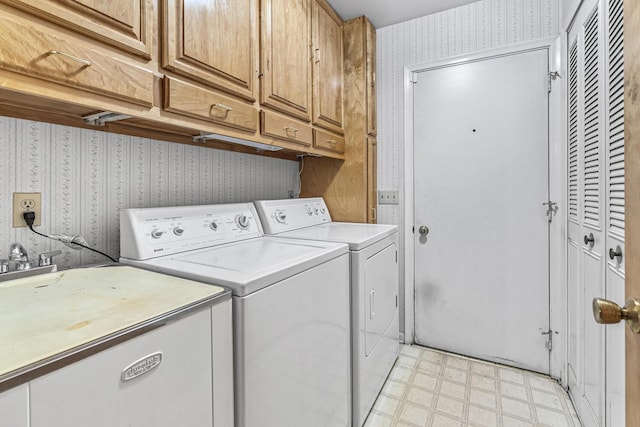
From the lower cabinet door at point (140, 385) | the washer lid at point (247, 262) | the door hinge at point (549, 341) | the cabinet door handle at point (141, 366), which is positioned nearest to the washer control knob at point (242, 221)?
the washer lid at point (247, 262)

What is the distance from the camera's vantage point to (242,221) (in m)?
1.67

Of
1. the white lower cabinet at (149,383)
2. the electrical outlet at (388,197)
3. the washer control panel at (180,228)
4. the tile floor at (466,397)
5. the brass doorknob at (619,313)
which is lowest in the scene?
the tile floor at (466,397)

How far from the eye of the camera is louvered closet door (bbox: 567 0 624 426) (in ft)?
3.65

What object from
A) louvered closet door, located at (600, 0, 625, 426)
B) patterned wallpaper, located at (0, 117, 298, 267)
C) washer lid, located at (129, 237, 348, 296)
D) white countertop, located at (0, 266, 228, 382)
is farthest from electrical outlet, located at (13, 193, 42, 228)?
louvered closet door, located at (600, 0, 625, 426)

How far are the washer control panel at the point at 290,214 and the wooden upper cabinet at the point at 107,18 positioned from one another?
3.17 feet

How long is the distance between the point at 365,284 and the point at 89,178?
50.3 inches

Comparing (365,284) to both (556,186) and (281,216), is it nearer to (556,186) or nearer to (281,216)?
(281,216)

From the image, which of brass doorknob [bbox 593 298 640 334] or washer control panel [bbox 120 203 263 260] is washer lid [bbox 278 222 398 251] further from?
brass doorknob [bbox 593 298 640 334]

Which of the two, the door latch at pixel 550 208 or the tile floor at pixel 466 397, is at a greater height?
the door latch at pixel 550 208

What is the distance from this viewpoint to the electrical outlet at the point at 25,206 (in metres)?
1.08

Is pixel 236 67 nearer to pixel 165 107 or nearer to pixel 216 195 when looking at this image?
pixel 165 107

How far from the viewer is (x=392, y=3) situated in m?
2.18

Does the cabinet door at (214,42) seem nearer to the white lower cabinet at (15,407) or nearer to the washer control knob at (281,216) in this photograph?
the washer control knob at (281,216)

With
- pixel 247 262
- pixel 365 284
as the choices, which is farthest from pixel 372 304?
pixel 247 262
